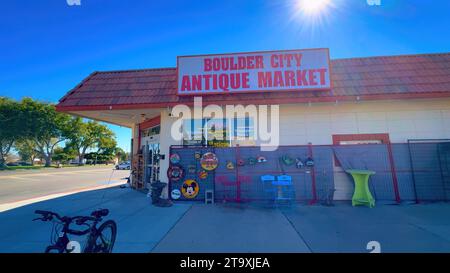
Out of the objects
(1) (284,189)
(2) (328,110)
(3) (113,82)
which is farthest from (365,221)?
(3) (113,82)

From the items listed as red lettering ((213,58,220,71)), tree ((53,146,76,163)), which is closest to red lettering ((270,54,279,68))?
red lettering ((213,58,220,71))

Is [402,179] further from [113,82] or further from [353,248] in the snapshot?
[113,82]

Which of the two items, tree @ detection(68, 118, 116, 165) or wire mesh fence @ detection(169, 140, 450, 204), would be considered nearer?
wire mesh fence @ detection(169, 140, 450, 204)

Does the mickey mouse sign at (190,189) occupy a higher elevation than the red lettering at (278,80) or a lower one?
lower

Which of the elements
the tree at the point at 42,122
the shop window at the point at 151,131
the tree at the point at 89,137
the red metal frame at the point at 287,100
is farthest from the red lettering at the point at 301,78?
the tree at the point at 89,137

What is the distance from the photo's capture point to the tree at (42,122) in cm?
2767

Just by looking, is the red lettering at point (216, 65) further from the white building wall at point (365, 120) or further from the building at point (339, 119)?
the white building wall at point (365, 120)

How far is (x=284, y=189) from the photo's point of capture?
20.9ft

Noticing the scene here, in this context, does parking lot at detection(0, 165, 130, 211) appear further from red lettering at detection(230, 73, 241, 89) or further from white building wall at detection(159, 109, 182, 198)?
red lettering at detection(230, 73, 241, 89)

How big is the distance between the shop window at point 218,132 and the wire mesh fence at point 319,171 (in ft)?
1.48

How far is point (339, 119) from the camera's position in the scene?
23.1 feet

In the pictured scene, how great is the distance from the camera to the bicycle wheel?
9.21ft

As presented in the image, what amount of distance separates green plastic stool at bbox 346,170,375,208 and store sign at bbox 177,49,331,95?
331cm
